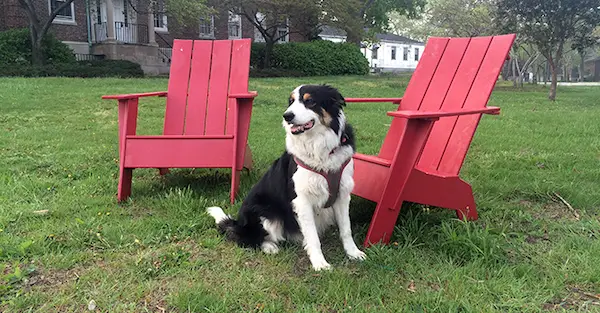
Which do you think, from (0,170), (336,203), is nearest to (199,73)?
(0,170)

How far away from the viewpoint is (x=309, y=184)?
255 centimetres

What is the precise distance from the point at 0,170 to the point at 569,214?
17.1ft

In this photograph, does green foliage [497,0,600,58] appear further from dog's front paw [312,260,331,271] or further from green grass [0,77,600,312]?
dog's front paw [312,260,331,271]

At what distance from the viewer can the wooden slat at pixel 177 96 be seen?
454 centimetres

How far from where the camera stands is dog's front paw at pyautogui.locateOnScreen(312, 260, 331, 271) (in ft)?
8.25

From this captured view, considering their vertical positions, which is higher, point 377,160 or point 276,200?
point 377,160

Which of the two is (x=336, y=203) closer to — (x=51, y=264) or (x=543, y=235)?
(x=543, y=235)

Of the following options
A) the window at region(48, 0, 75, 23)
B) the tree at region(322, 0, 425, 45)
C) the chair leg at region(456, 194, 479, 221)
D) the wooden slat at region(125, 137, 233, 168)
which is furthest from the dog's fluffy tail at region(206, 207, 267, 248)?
the window at region(48, 0, 75, 23)

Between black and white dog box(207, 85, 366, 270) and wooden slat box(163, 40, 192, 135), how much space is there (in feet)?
6.67

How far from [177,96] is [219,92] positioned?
0.45 m

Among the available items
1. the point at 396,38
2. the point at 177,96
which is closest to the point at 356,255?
the point at 177,96

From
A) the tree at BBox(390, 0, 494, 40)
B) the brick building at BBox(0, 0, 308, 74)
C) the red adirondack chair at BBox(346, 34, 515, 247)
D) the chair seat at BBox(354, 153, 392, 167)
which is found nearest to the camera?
the red adirondack chair at BBox(346, 34, 515, 247)

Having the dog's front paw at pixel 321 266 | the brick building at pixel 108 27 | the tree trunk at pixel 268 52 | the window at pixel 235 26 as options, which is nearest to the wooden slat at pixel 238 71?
the dog's front paw at pixel 321 266

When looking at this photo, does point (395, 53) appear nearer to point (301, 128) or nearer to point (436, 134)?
point (436, 134)
